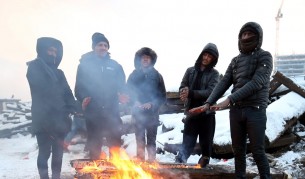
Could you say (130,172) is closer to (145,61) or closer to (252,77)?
(252,77)

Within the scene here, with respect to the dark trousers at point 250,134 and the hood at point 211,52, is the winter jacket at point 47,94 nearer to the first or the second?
the hood at point 211,52

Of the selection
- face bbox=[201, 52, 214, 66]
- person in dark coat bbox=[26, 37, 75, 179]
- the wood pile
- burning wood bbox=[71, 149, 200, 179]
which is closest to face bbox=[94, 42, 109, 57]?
person in dark coat bbox=[26, 37, 75, 179]

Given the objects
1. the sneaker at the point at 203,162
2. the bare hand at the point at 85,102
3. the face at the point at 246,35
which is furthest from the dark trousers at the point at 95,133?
the face at the point at 246,35

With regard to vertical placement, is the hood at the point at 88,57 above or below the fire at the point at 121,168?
above

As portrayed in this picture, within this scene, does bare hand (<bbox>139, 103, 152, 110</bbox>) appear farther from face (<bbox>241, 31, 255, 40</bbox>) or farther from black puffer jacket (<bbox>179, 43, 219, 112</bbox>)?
face (<bbox>241, 31, 255, 40</bbox>)

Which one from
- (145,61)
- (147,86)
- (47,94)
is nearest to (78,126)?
(147,86)

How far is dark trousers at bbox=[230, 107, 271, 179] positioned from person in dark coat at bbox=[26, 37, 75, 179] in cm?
308

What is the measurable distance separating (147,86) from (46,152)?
247cm

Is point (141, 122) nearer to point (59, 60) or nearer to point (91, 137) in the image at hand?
point (91, 137)

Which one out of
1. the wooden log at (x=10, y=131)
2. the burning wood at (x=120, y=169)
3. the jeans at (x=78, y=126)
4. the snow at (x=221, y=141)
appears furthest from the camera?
the wooden log at (x=10, y=131)

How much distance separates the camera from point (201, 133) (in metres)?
5.14

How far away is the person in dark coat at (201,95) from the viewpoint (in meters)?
5.02

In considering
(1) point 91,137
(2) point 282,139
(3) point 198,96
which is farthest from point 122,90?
(2) point 282,139

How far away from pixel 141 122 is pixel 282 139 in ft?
12.1
